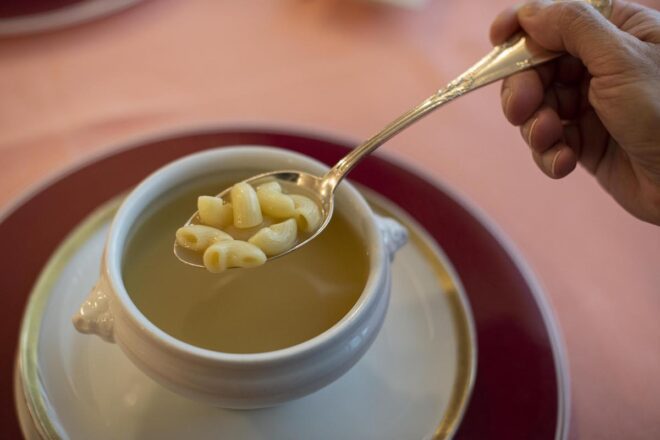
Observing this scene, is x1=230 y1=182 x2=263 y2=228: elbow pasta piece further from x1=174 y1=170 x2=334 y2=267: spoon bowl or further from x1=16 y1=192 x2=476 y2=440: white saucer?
x1=16 y1=192 x2=476 y2=440: white saucer

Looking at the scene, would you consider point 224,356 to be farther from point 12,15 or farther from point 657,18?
point 12,15

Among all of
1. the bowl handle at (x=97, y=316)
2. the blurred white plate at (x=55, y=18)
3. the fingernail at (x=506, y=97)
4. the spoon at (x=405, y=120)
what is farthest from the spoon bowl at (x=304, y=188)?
the blurred white plate at (x=55, y=18)

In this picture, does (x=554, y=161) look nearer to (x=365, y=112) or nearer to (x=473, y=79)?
(x=473, y=79)

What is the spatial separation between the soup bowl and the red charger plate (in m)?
0.15

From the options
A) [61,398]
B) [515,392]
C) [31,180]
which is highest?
[31,180]

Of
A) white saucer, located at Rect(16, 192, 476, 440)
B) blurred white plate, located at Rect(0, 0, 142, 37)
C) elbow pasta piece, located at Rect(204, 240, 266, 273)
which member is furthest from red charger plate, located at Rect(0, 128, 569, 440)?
blurred white plate, located at Rect(0, 0, 142, 37)

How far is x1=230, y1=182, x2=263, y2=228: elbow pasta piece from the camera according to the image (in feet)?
2.33

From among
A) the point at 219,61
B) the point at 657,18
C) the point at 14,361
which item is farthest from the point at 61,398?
the point at 657,18

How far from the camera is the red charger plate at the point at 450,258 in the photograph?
65 cm

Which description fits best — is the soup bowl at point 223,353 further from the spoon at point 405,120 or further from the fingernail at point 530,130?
the fingernail at point 530,130

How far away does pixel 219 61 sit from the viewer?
1.18 metres

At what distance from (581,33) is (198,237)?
1.82 feet

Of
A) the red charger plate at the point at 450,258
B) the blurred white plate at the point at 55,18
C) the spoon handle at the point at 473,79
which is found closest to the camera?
the red charger plate at the point at 450,258

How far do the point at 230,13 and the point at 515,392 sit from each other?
1000 millimetres
